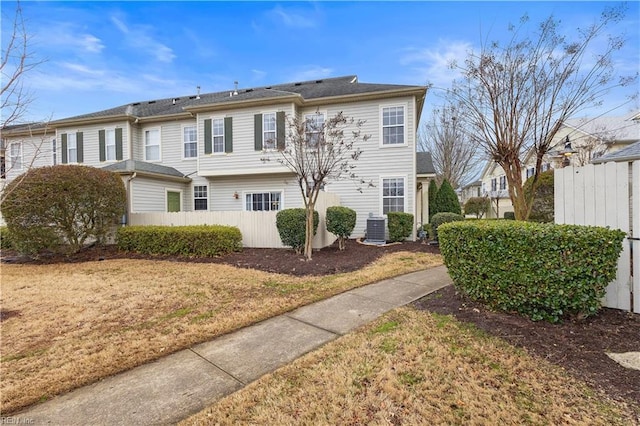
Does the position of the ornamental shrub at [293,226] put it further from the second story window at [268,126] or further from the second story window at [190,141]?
the second story window at [190,141]

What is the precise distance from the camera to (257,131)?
12.6 meters

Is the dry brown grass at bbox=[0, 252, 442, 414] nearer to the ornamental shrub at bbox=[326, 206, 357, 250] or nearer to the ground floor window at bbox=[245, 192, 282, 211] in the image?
the ornamental shrub at bbox=[326, 206, 357, 250]

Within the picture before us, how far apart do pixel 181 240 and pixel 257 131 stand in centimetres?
591

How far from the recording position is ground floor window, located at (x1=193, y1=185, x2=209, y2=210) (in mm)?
14266

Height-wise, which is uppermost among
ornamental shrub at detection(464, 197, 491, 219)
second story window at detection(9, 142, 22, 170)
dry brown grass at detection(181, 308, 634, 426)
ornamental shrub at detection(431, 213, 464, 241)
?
second story window at detection(9, 142, 22, 170)

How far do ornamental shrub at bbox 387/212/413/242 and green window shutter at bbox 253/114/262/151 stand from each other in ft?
20.9

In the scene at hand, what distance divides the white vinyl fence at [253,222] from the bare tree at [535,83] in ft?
18.4

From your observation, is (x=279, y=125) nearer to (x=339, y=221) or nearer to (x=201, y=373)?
(x=339, y=221)

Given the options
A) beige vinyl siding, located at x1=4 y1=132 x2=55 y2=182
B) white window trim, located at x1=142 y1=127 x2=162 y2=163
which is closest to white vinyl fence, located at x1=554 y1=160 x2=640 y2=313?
beige vinyl siding, located at x1=4 y1=132 x2=55 y2=182

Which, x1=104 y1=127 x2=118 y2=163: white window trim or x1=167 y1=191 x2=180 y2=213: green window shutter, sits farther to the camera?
x1=104 y1=127 x2=118 y2=163: white window trim

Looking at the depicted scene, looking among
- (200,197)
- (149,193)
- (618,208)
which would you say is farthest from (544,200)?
(149,193)

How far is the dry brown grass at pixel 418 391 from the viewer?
2084 mm

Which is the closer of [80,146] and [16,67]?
[16,67]

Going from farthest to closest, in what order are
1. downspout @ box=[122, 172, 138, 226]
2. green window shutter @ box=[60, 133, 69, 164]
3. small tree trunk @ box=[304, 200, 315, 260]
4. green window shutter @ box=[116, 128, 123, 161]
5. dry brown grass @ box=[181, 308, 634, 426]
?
green window shutter @ box=[60, 133, 69, 164] < green window shutter @ box=[116, 128, 123, 161] < downspout @ box=[122, 172, 138, 226] < small tree trunk @ box=[304, 200, 315, 260] < dry brown grass @ box=[181, 308, 634, 426]
